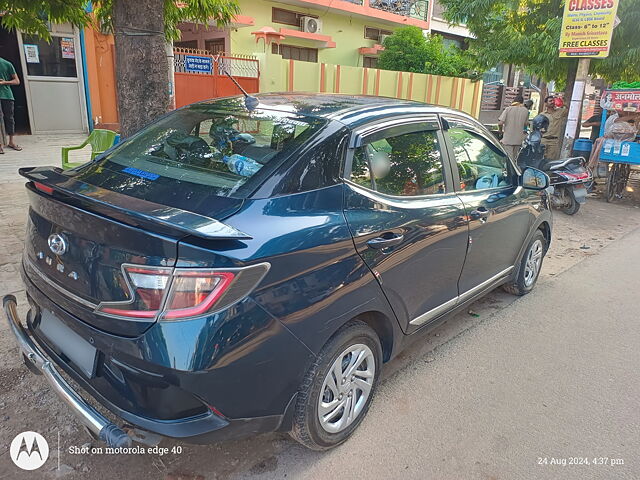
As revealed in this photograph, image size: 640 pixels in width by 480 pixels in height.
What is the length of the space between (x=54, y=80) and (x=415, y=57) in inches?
439

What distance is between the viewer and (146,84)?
4.62 m

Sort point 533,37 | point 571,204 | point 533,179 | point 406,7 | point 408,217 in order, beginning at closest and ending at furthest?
point 408,217
point 533,179
point 571,204
point 533,37
point 406,7

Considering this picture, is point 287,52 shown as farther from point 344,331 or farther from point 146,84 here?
point 344,331

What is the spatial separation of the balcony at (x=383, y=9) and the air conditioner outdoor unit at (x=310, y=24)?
0.42 meters

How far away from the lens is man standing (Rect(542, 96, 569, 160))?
1048 cm

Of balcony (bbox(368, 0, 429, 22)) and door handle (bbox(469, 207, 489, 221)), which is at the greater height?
balcony (bbox(368, 0, 429, 22))

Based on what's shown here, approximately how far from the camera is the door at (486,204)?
137 inches

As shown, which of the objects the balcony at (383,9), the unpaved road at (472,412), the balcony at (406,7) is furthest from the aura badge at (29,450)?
the balcony at (406,7)

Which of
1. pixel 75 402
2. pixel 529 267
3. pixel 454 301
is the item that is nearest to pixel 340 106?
pixel 454 301

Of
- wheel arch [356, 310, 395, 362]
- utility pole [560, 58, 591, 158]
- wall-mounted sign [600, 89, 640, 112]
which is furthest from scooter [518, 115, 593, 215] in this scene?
wheel arch [356, 310, 395, 362]

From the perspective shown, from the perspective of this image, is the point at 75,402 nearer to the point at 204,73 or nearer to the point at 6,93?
the point at 6,93

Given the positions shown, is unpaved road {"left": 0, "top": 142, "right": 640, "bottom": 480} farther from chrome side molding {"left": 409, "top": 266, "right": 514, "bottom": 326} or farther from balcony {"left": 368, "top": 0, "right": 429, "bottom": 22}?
balcony {"left": 368, "top": 0, "right": 429, "bottom": 22}

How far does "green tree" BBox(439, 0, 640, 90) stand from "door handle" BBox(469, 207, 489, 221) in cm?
770

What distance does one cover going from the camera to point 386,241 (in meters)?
2.63
